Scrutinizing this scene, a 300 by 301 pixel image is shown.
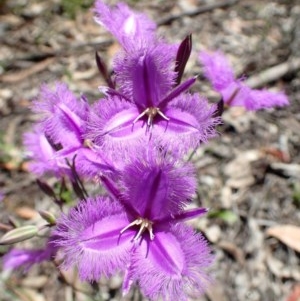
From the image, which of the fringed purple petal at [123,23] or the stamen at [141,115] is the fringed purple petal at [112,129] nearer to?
the stamen at [141,115]

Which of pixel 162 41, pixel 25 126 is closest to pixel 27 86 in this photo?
pixel 25 126

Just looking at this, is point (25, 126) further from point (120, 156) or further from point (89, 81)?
point (120, 156)

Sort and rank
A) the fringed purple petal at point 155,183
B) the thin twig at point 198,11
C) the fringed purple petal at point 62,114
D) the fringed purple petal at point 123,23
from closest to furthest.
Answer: the fringed purple petal at point 155,183, the fringed purple petal at point 62,114, the fringed purple petal at point 123,23, the thin twig at point 198,11

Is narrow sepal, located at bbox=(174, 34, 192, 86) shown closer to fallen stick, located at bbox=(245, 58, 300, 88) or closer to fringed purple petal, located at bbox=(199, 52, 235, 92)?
fringed purple petal, located at bbox=(199, 52, 235, 92)

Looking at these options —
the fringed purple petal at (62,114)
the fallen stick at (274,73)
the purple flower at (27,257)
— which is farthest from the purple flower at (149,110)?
the fallen stick at (274,73)

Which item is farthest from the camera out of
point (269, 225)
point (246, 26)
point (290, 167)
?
point (246, 26)

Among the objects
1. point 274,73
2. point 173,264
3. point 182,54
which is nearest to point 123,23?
point 182,54

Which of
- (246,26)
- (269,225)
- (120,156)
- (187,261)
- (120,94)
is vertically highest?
(120,94)
